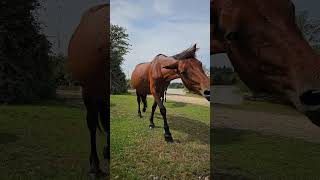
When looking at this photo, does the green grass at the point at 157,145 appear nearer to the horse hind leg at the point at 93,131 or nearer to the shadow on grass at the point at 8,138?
the horse hind leg at the point at 93,131

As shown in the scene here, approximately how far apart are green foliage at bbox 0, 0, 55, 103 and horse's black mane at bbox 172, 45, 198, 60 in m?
1.16

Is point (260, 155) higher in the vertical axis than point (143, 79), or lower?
lower

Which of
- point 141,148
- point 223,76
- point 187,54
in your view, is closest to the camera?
point 223,76

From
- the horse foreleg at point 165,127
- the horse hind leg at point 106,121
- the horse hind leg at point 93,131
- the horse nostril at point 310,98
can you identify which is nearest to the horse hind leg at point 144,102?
the horse foreleg at point 165,127

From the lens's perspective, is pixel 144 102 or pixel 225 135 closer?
pixel 225 135

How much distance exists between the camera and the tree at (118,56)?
318cm

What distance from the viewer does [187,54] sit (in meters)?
3.21

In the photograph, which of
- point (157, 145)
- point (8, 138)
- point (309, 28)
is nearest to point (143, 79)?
point (157, 145)

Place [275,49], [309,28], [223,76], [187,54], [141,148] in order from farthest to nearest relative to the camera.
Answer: [141,148], [187,54], [223,76], [309,28], [275,49]

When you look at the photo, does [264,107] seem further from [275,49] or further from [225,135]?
[275,49]

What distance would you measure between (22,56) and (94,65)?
66 cm

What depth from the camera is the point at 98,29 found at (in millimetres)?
3234

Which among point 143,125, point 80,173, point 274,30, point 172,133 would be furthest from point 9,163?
point 274,30

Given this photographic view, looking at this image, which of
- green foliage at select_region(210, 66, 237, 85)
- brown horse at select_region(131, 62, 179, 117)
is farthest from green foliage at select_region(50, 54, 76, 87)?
green foliage at select_region(210, 66, 237, 85)
